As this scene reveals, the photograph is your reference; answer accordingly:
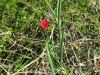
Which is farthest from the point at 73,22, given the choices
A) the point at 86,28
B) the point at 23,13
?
the point at 23,13

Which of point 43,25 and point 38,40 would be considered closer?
point 43,25

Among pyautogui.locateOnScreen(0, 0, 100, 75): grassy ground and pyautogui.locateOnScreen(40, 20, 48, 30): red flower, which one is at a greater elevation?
pyautogui.locateOnScreen(40, 20, 48, 30): red flower

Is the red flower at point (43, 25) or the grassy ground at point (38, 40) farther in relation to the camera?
the grassy ground at point (38, 40)

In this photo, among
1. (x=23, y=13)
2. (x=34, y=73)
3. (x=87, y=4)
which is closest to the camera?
(x=34, y=73)

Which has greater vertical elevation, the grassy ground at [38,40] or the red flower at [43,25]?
the red flower at [43,25]

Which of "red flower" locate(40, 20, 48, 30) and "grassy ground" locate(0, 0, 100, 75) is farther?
"grassy ground" locate(0, 0, 100, 75)

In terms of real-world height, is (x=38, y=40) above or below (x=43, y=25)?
below

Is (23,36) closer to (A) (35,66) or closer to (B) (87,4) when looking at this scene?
(A) (35,66)

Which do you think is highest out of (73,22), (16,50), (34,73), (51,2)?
(51,2)
